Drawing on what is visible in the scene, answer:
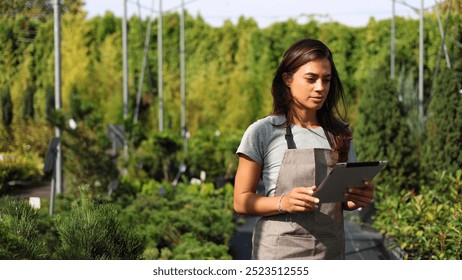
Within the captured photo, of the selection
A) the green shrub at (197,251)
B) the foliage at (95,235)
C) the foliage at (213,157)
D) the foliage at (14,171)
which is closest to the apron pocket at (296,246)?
the foliage at (95,235)

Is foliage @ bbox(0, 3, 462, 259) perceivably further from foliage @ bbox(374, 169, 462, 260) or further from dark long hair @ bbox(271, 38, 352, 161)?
dark long hair @ bbox(271, 38, 352, 161)

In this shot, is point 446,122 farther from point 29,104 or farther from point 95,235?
point 95,235

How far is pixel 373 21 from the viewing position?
25469 mm

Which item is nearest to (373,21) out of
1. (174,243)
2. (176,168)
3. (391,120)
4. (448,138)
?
(176,168)

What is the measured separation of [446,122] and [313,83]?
A: 6.80 metres

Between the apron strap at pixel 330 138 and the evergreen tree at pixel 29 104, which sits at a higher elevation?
the apron strap at pixel 330 138

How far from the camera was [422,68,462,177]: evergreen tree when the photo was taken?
9250 millimetres

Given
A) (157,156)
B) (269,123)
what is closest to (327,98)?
(269,123)

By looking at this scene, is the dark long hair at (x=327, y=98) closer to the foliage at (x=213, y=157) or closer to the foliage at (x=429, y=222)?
the foliage at (x=429, y=222)

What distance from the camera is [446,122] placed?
9.42 m

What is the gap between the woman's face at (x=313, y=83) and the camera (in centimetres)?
287

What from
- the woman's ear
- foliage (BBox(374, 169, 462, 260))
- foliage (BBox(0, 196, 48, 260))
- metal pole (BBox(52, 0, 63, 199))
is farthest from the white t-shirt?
metal pole (BBox(52, 0, 63, 199))

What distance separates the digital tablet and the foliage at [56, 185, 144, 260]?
0.75 meters

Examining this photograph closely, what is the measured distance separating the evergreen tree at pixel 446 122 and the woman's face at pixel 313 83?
643cm
